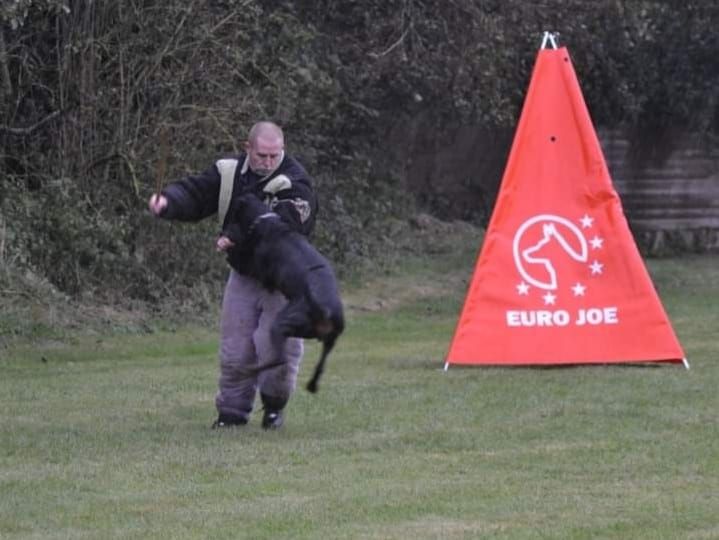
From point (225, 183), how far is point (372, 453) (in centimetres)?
185

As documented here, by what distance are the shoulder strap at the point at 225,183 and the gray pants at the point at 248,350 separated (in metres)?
0.44

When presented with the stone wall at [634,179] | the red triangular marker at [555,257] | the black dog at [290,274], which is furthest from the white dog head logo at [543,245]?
the stone wall at [634,179]

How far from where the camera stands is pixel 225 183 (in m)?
9.78

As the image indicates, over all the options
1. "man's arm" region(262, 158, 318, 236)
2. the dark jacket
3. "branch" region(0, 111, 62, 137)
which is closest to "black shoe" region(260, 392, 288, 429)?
the dark jacket

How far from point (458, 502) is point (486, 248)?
5095mm

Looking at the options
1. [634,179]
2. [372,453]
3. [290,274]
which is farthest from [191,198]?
[634,179]

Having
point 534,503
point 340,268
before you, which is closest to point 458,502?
point 534,503

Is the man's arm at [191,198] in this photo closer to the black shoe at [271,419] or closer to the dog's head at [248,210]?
the dog's head at [248,210]

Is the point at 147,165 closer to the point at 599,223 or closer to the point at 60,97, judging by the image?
the point at 60,97

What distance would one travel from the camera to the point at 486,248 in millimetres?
12648

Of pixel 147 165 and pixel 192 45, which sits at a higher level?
pixel 192 45

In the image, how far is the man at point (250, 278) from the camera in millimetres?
9680

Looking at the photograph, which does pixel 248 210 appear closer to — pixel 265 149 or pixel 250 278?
pixel 265 149

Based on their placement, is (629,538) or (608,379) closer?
(629,538)
